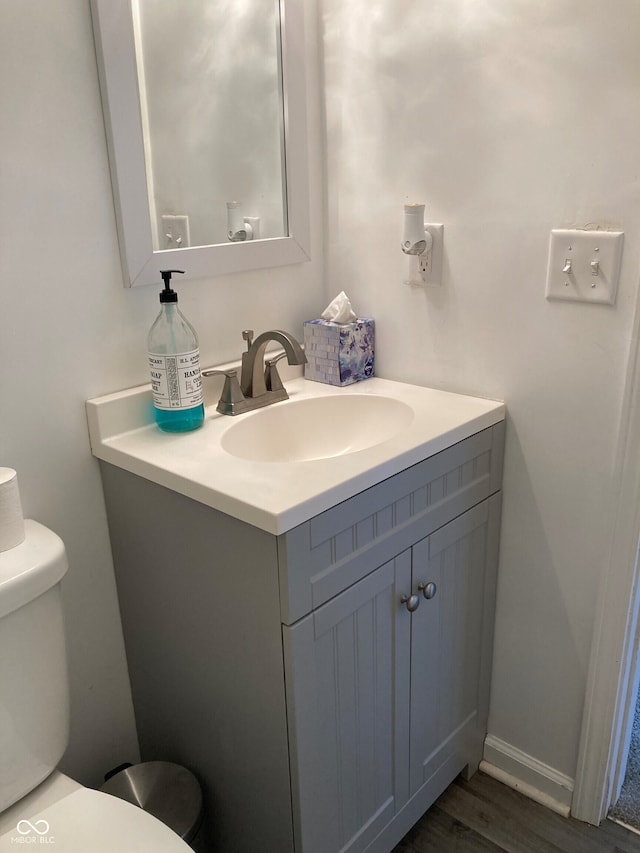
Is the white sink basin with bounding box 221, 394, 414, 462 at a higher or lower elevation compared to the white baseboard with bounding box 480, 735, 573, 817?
higher

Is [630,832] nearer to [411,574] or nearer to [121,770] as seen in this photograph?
[411,574]

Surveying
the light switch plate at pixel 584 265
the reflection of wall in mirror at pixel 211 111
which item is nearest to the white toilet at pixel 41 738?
the reflection of wall in mirror at pixel 211 111

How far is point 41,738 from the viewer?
111 cm

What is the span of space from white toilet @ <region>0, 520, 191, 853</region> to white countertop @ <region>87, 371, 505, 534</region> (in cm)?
22

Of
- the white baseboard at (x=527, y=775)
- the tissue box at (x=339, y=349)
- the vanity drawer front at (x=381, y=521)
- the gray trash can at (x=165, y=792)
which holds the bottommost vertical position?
Answer: the white baseboard at (x=527, y=775)

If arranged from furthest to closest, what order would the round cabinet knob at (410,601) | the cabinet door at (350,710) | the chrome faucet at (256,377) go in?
the chrome faucet at (256,377) → the round cabinet knob at (410,601) → the cabinet door at (350,710)

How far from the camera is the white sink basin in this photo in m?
1.42

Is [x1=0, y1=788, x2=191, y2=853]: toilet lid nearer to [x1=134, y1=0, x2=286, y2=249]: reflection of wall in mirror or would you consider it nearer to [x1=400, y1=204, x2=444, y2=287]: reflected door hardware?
[x1=134, y1=0, x2=286, y2=249]: reflection of wall in mirror

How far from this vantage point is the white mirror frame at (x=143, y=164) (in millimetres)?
1172

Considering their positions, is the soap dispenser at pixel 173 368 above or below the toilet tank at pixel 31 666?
above

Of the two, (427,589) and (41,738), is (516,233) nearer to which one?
(427,589)

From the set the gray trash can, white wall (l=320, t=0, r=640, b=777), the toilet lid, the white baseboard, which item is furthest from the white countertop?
the white baseboard

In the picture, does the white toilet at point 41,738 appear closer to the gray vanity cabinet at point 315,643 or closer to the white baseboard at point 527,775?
the gray vanity cabinet at point 315,643

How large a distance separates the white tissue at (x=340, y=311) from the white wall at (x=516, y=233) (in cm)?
6
